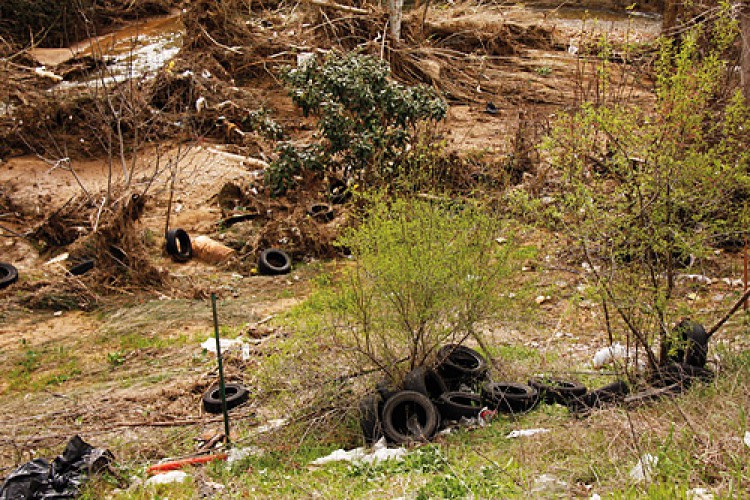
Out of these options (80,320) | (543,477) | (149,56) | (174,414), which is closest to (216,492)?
(174,414)

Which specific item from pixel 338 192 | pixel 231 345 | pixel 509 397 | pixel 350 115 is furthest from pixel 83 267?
pixel 509 397

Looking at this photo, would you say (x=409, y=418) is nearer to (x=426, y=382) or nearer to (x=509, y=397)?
(x=426, y=382)

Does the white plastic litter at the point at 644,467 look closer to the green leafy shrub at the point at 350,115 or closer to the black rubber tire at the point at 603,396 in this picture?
the black rubber tire at the point at 603,396

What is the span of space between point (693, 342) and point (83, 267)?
19.9ft

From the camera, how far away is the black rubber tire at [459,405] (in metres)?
4.46

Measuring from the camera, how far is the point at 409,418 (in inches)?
173

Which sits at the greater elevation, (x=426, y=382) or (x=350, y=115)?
(x=350, y=115)

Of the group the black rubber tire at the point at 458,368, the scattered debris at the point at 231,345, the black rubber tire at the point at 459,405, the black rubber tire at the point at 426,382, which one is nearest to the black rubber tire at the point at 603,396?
the black rubber tire at the point at 459,405

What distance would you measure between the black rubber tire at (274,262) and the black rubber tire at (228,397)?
2550 mm

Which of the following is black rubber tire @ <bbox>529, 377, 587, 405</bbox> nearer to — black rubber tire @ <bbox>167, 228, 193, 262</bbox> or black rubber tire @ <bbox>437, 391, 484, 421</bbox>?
black rubber tire @ <bbox>437, 391, 484, 421</bbox>

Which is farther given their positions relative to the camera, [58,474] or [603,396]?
[603,396]

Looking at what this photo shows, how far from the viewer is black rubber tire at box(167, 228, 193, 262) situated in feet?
26.7

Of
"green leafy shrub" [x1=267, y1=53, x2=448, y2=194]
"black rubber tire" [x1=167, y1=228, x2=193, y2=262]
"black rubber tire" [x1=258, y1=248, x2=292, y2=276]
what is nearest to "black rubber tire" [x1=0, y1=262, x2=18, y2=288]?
"black rubber tire" [x1=167, y1=228, x2=193, y2=262]

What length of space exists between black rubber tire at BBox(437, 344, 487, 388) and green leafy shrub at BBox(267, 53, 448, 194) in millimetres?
3434
